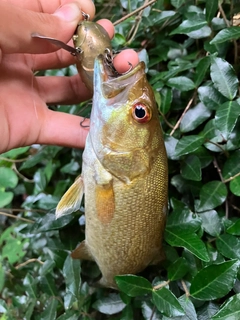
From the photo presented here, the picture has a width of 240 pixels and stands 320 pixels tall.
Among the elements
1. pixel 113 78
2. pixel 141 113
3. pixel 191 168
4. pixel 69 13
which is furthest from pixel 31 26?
pixel 191 168

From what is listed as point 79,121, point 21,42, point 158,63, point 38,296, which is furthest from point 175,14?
point 38,296

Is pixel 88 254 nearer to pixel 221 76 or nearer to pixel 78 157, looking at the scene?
pixel 78 157


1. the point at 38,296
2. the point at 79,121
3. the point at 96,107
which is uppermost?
the point at 96,107

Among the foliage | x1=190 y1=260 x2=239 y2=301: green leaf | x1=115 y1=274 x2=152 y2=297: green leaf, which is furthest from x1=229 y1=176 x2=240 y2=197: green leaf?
x1=115 y1=274 x2=152 y2=297: green leaf

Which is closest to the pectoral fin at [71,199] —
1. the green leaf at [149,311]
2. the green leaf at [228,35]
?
the green leaf at [149,311]

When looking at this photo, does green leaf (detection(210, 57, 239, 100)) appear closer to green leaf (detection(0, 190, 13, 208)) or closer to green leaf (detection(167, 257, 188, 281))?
green leaf (detection(167, 257, 188, 281))

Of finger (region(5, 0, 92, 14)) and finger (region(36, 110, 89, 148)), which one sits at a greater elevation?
finger (region(5, 0, 92, 14))

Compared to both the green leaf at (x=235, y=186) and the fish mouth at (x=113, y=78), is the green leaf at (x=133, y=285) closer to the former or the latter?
the green leaf at (x=235, y=186)
